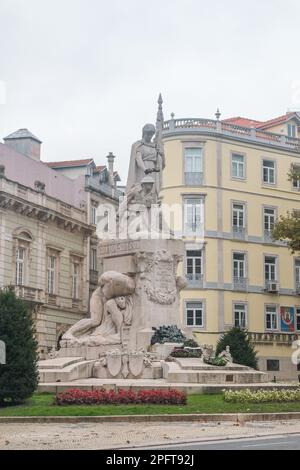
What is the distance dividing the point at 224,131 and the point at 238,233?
6665mm

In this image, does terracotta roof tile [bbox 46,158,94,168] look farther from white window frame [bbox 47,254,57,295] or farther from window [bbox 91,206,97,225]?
white window frame [bbox 47,254,57,295]

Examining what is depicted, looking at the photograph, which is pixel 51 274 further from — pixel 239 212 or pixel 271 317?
pixel 271 317

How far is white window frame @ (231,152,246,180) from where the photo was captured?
5712cm

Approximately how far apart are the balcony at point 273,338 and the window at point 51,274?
12729 millimetres

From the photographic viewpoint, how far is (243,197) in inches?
2258

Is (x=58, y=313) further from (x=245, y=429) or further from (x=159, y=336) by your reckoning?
(x=245, y=429)

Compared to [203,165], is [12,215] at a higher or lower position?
lower

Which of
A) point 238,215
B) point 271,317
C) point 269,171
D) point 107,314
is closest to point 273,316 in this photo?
point 271,317

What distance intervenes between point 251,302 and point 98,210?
12389 millimetres

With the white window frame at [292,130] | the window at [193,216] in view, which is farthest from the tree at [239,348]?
the white window frame at [292,130]

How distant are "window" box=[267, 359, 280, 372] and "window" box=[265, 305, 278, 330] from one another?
7.51 ft

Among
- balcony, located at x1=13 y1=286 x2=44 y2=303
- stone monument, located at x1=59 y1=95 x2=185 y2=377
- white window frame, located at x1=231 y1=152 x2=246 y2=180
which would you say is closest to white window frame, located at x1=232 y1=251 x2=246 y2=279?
white window frame, located at x1=231 y1=152 x2=246 y2=180

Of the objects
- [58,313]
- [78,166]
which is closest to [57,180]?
[78,166]

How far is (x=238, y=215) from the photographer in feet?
188
